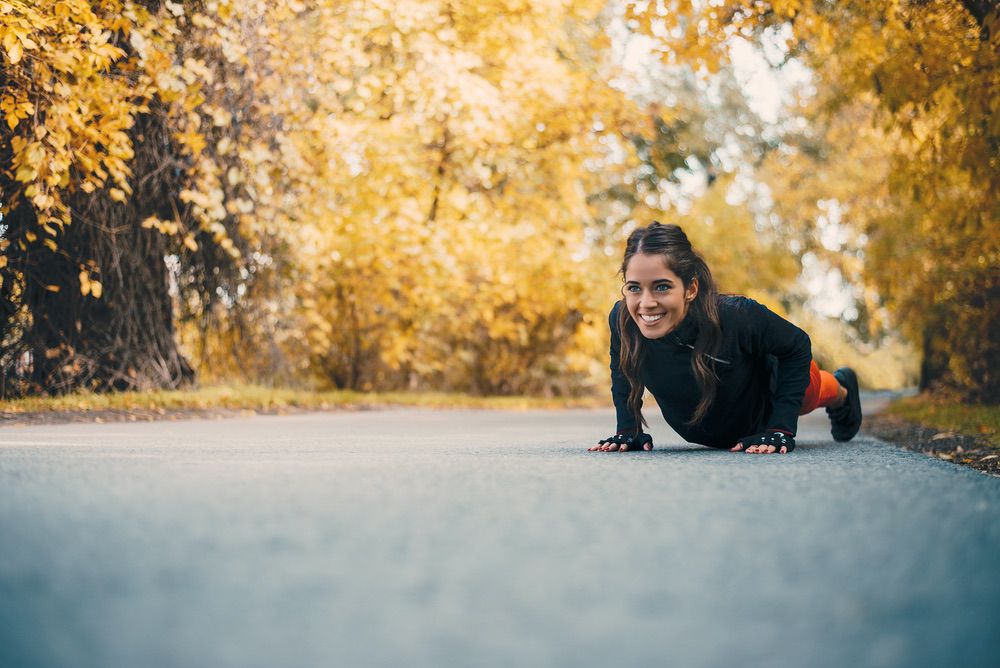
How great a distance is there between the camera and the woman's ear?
14.9 ft

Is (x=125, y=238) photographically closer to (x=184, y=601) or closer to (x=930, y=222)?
(x=930, y=222)

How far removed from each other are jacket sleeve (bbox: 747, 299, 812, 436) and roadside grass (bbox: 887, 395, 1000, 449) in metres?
1.81

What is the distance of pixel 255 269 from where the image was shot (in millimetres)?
10781

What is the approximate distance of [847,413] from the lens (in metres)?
5.64

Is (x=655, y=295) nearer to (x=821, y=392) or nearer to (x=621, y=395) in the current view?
(x=621, y=395)

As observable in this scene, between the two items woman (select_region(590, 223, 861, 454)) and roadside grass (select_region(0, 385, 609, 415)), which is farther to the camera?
roadside grass (select_region(0, 385, 609, 415))

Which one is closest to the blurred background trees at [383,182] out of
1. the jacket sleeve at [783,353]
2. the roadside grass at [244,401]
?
the roadside grass at [244,401]

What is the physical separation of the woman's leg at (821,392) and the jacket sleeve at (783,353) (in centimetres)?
12

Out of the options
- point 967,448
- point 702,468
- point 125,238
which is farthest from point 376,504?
point 125,238

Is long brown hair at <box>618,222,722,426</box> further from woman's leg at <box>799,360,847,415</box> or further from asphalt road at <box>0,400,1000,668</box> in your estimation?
asphalt road at <box>0,400,1000,668</box>

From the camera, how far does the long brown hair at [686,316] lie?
4.46 m

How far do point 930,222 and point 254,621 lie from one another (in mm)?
9918

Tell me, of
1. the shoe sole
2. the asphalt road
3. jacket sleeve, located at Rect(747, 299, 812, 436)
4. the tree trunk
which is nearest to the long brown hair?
jacket sleeve, located at Rect(747, 299, 812, 436)

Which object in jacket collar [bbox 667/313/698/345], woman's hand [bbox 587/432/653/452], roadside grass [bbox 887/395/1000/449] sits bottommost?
woman's hand [bbox 587/432/653/452]
